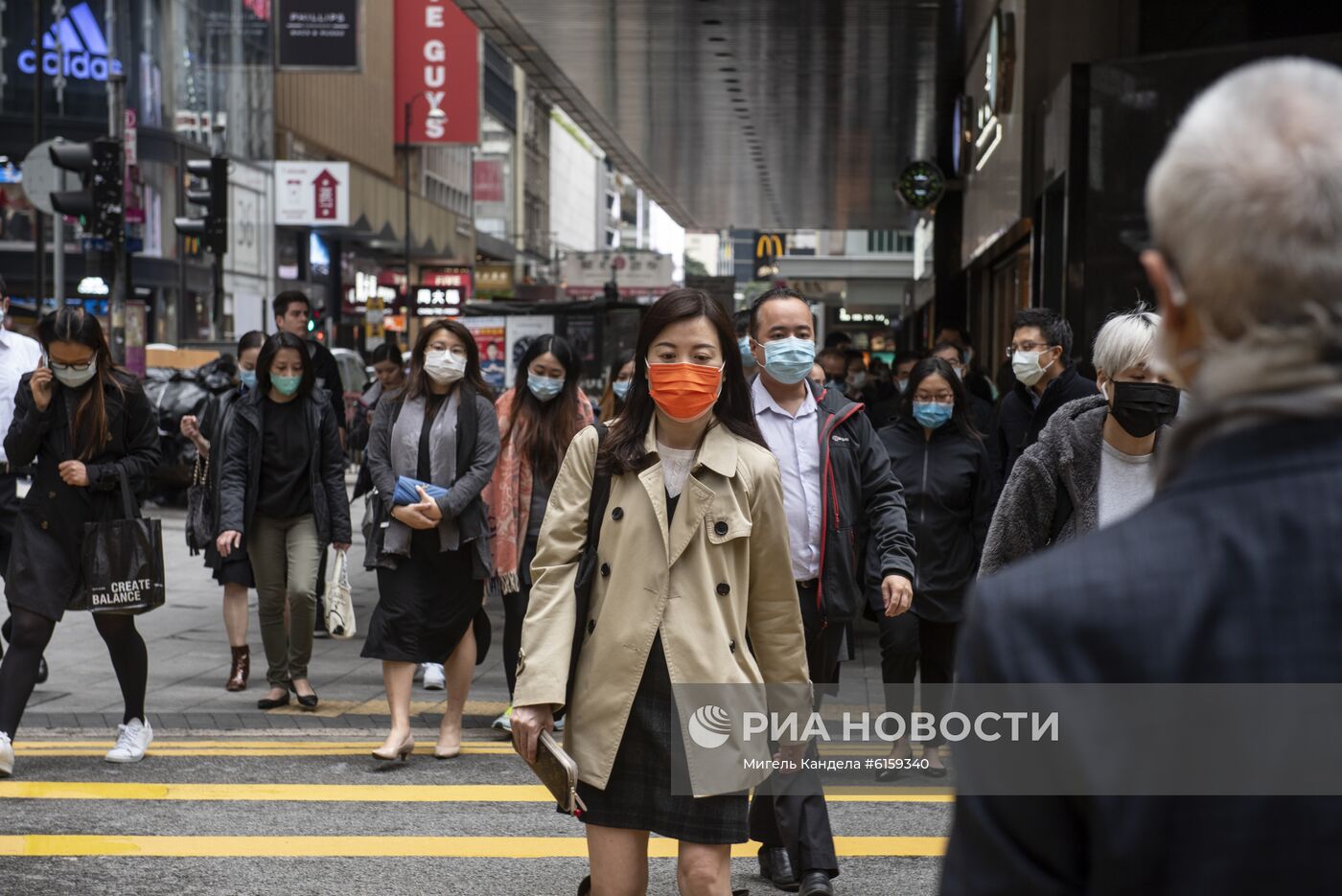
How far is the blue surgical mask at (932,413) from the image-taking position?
7.29 m

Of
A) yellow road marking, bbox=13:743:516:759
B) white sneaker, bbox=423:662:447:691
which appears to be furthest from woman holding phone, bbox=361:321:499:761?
white sneaker, bbox=423:662:447:691

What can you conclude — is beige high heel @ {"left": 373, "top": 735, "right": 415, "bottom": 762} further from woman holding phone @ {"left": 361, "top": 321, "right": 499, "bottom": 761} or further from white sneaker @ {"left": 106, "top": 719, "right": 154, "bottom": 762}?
white sneaker @ {"left": 106, "top": 719, "right": 154, "bottom": 762}

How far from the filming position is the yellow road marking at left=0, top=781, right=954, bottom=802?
646cm

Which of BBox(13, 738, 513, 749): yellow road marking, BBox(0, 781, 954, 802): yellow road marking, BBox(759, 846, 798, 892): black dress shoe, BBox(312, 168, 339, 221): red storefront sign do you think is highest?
BBox(312, 168, 339, 221): red storefront sign

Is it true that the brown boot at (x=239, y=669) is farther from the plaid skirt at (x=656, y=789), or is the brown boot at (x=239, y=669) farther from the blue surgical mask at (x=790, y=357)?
the plaid skirt at (x=656, y=789)

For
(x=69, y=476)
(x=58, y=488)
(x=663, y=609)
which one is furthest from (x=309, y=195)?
(x=663, y=609)

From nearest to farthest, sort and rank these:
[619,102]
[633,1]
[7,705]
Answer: [7,705], [633,1], [619,102]

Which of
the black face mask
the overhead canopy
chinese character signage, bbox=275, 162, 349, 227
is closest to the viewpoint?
the black face mask

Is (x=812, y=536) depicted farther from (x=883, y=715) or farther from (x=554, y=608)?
(x=883, y=715)

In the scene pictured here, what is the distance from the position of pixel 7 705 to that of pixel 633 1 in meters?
9.79

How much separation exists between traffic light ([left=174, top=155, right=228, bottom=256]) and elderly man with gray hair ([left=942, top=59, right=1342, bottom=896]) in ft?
50.0

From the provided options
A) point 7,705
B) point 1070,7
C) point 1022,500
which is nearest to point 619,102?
point 1070,7

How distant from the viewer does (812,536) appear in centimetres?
531

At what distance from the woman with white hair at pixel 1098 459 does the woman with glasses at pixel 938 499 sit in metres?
2.80
